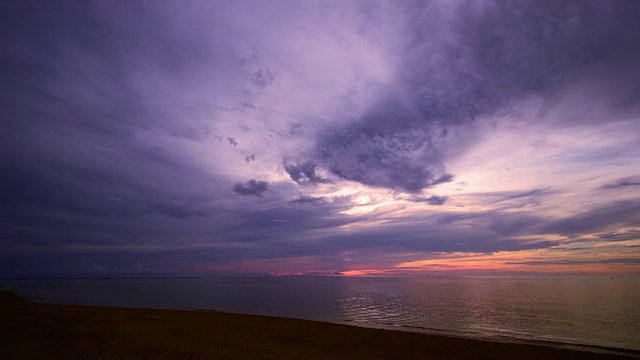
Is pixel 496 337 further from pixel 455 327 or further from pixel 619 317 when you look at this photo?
pixel 619 317

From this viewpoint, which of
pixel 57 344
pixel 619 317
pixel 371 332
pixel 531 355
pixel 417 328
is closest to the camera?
pixel 57 344

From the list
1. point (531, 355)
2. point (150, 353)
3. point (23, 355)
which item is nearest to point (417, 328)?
point (531, 355)

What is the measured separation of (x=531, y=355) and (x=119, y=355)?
2497 cm

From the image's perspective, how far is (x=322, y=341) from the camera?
22.6 m

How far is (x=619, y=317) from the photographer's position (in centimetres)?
3938

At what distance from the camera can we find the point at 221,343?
2023 centimetres

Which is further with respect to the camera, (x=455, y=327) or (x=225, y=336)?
(x=455, y=327)

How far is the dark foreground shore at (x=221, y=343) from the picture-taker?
1767cm

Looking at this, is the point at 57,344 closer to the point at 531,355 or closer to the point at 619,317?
the point at 531,355

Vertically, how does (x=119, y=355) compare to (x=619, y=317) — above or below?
above

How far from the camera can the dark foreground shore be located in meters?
17.7

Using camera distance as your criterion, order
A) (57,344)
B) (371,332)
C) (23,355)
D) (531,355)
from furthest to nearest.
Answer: (371,332) → (531,355) → (57,344) → (23,355)

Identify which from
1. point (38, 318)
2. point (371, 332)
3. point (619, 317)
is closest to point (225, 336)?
point (371, 332)

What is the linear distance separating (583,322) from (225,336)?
3927 cm
